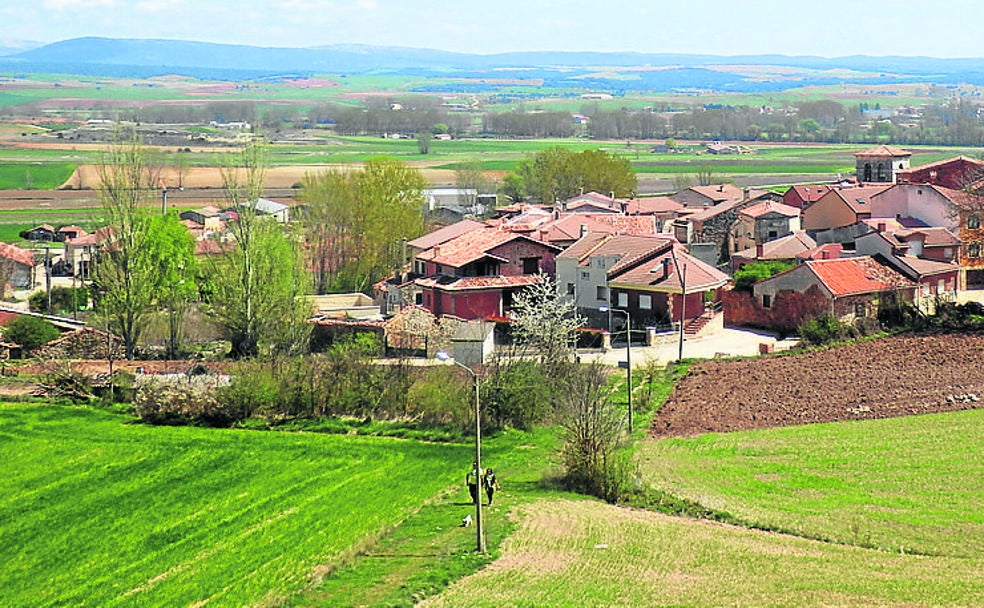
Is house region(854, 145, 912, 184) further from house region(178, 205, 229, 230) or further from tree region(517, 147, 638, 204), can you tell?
house region(178, 205, 229, 230)

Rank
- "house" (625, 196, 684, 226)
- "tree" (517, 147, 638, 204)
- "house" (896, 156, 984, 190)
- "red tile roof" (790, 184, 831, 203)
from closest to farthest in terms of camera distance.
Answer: "house" (896, 156, 984, 190), "red tile roof" (790, 184, 831, 203), "house" (625, 196, 684, 226), "tree" (517, 147, 638, 204)

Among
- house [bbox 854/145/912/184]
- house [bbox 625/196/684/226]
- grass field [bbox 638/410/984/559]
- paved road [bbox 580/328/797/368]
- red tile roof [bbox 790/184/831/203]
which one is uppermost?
house [bbox 854/145/912/184]

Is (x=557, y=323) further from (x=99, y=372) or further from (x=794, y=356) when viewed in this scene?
(x=99, y=372)

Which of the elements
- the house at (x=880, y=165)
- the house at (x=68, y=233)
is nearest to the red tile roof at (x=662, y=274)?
the house at (x=880, y=165)

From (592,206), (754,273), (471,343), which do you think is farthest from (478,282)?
(592,206)

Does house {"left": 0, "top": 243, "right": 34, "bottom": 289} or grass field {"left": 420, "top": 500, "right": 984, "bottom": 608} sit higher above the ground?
grass field {"left": 420, "top": 500, "right": 984, "bottom": 608}

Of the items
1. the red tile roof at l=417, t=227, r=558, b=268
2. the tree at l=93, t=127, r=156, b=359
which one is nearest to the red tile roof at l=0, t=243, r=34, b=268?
the tree at l=93, t=127, r=156, b=359
